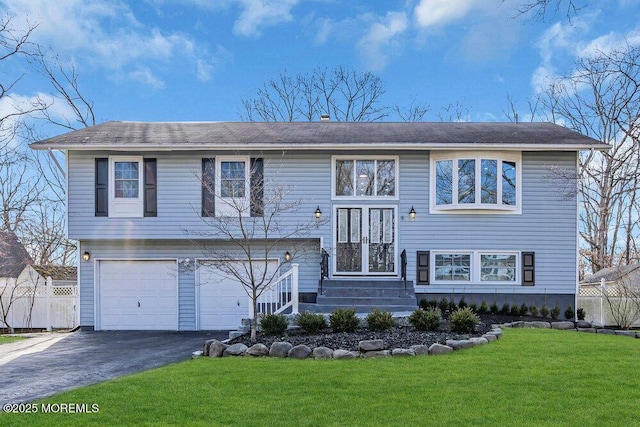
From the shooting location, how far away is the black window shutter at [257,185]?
1219 centimetres

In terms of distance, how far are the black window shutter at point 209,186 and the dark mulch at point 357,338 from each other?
456 cm

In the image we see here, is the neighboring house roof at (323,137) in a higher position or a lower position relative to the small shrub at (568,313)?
Result: higher

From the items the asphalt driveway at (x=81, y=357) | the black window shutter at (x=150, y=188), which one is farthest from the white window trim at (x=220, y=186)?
the asphalt driveway at (x=81, y=357)

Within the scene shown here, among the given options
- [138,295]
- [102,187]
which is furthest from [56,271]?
[102,187]

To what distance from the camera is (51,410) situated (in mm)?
4816

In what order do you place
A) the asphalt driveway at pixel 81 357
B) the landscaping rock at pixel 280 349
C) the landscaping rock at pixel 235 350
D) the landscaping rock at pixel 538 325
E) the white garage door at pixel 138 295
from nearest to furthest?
the asphalt driveway at pixel 81 357 → the landscaping rock at pixel 280 349 → the landscaping rock at pixel 235 350 → the landscaping rock at pixel 538 325 → the white garage door at pixel 138 295

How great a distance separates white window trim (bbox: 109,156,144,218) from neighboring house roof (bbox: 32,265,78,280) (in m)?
6.82

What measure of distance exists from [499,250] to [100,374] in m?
9.74

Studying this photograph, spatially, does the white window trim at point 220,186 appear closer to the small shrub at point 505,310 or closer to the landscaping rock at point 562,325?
the small shrub at point 505,310

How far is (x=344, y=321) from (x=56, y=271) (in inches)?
568

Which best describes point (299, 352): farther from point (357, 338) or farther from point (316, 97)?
point (316, 97)

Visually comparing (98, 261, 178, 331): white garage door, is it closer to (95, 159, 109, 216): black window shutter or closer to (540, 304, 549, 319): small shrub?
(95, 159, 109, 216): black window shutter

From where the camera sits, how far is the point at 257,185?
40.2 ft

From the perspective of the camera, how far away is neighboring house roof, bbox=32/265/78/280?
56.9 ft
